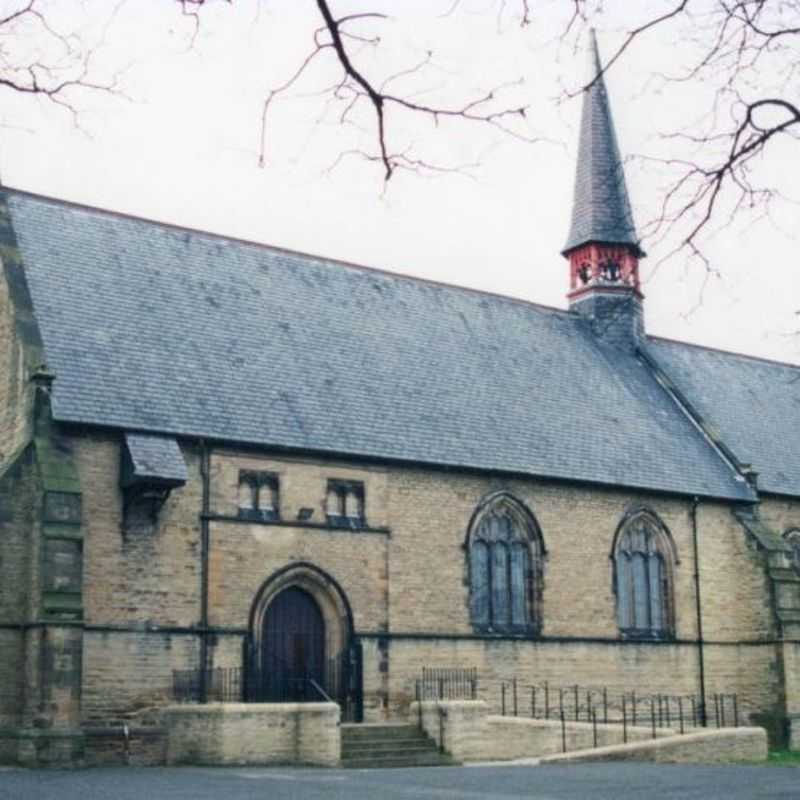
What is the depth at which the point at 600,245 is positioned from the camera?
40812 millimetres

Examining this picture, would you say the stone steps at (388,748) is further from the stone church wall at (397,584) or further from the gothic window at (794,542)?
the gothic window at (794,542)

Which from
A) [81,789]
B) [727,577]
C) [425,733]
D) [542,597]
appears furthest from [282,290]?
[81,789]

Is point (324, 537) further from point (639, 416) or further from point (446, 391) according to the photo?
point (639, 416)

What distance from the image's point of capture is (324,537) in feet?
89.7

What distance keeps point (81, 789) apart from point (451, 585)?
1300 cm

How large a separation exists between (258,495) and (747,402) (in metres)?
18.8

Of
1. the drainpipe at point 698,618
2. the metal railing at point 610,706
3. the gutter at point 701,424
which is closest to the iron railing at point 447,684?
the metal railing at point 610,706

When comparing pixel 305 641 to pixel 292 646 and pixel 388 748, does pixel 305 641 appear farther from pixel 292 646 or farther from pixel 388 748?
pixel 388 748

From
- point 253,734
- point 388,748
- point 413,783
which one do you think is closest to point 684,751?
point 388,748

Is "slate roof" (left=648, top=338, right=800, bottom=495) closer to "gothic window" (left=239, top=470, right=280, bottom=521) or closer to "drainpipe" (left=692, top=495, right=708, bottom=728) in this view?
"drainpipe" (left=692, top=495, right=708, bottom=728)

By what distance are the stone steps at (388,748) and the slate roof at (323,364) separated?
19.0 feet

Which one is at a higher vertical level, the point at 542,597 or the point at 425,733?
the point at 542,597

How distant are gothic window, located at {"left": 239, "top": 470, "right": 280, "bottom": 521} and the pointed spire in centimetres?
1636

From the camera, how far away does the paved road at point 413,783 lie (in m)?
16.1
